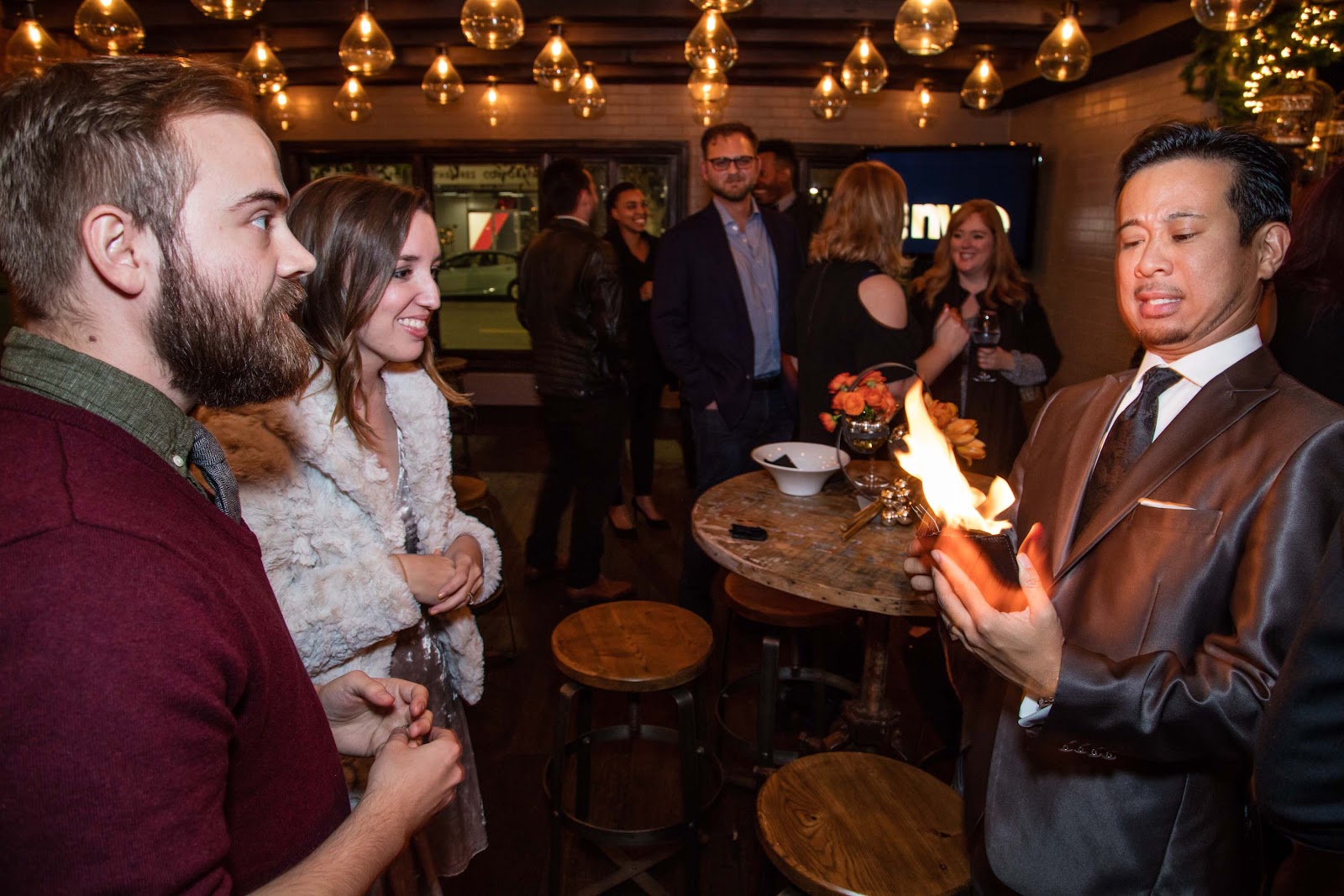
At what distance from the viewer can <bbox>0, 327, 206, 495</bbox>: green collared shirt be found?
0.85 metres

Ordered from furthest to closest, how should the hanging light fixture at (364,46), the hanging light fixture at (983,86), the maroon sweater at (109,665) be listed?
the hanging light fixture at (983,86) → the hanging light fixture at (364,46) → the maroon sweater at (109,665)

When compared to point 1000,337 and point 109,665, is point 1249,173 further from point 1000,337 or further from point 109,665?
point 1000,337

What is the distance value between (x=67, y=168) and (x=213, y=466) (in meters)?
0.39

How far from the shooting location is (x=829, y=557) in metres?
2.16

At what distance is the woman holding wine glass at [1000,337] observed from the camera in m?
3.70

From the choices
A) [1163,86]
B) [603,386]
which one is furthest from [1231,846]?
[1163,86]

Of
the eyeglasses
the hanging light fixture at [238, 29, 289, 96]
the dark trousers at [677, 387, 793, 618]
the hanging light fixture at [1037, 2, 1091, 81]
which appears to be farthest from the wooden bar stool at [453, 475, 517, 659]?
the hanging light fixture at [1037, 2, 1091, 81]

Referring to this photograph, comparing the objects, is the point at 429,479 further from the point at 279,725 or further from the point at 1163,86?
the point at 1163,86

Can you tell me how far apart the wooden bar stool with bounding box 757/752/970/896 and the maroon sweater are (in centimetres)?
110

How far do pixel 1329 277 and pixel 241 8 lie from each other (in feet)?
13.3

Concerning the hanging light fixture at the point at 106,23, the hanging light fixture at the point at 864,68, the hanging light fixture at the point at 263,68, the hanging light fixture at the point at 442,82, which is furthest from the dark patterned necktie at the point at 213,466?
the hanging light fixture at the point at 442,82

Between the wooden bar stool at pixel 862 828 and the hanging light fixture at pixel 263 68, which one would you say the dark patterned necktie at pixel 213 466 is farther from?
the hanging light fixture at pixel 263 68

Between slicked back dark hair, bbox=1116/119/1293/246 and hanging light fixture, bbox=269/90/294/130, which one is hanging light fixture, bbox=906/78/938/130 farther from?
slicked back dark hair, bbox=1116/119/1293/246

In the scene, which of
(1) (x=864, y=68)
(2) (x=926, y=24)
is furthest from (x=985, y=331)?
(1) (x=864, y=68)
